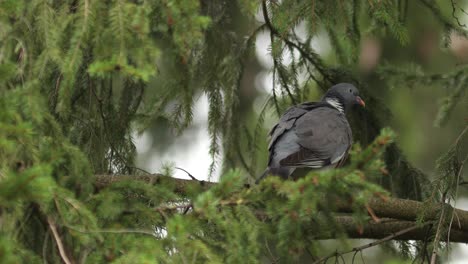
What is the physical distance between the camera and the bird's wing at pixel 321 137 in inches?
233

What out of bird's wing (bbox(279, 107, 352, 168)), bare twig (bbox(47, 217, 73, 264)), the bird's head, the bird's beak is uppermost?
the bird's head

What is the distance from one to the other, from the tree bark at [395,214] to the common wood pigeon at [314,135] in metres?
0.93

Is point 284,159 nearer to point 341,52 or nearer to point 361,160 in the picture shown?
point 341,52

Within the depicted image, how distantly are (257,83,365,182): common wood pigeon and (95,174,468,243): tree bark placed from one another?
932mm

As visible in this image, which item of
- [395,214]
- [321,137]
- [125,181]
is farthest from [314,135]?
[125,181]

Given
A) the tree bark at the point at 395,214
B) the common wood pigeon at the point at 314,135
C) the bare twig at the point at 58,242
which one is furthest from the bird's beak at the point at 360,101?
the bare twig at the point at 58,242

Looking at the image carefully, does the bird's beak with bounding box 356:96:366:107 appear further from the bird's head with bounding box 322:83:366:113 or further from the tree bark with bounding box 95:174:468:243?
the tree bark with bounding box 95:174:468:243

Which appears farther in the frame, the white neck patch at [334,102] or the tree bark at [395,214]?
the white neck patch at [334,102]

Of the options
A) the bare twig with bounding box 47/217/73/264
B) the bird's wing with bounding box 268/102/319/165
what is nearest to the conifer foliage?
the bare twig with bounding box 47/217/73/264

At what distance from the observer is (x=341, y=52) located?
585 cm

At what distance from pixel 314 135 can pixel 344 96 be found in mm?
372

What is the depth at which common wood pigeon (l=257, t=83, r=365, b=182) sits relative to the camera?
228 inches

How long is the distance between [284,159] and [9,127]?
3262 millimetres

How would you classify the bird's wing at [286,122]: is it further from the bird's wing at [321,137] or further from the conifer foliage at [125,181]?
the conifer foliage at [125,181]
